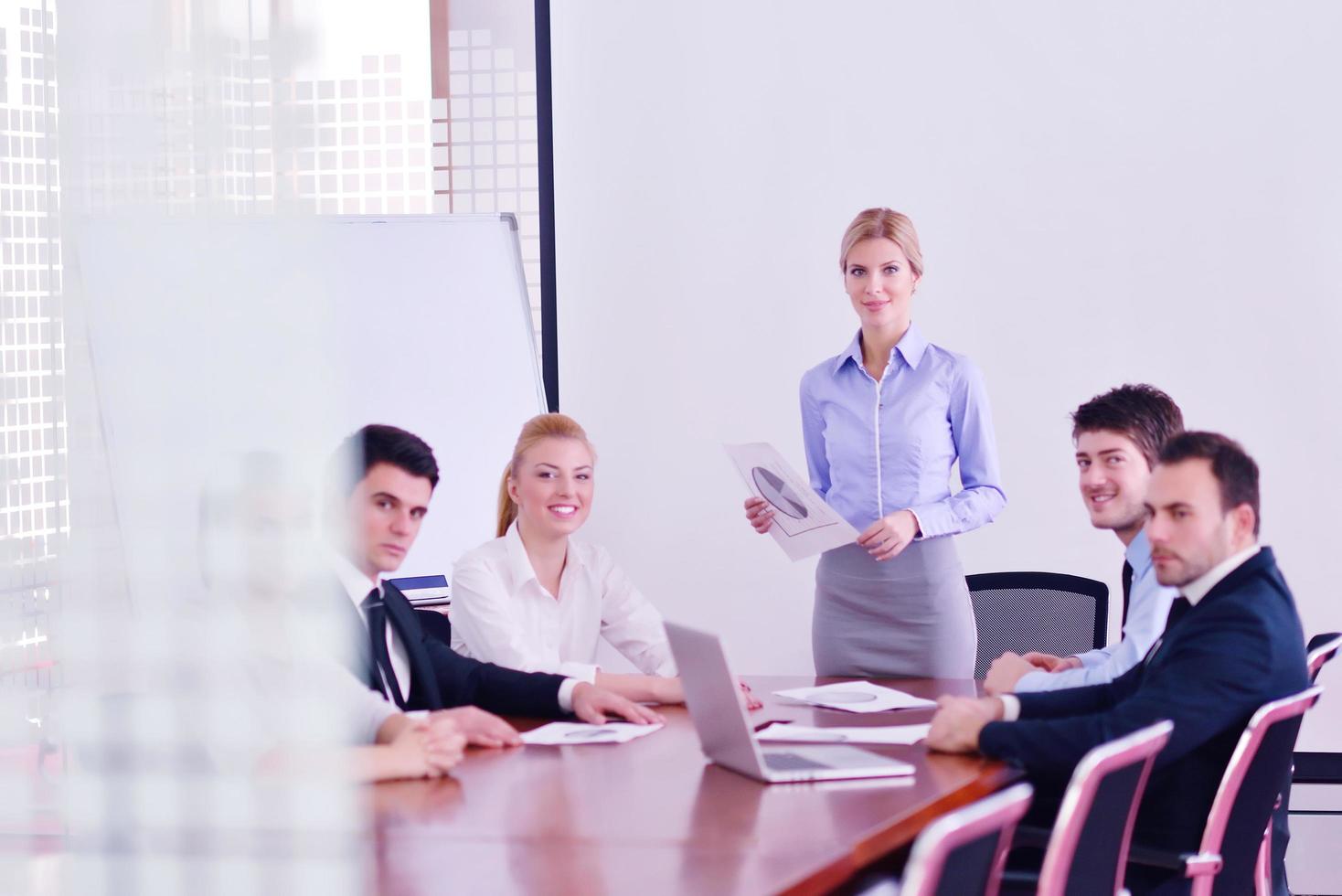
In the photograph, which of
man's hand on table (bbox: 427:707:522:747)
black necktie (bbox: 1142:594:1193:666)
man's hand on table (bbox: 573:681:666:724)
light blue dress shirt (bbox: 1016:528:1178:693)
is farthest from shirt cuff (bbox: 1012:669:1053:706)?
man's hand on table (bbox: 427:707:522:747)

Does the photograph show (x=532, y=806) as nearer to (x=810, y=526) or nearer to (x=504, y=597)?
(x=504, y=597)

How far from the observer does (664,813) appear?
167 cm

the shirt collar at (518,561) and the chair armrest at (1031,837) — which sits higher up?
the shirt collar at (518,561)

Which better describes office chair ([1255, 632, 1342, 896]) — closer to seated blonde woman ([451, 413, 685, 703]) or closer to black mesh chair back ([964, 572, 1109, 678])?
black mesh chair back ([964, 572, 1109, 678])

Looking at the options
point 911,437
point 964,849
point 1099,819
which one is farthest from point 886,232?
point 964,849

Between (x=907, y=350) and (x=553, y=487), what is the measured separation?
100cm

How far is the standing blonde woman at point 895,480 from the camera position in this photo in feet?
10.2

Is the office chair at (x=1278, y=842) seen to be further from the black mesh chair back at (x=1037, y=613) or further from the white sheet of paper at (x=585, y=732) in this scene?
the white sheet of paper at (x=585, y=732)

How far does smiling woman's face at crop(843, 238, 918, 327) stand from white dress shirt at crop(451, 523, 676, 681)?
0.89m

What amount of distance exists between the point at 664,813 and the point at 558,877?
12.0 inches

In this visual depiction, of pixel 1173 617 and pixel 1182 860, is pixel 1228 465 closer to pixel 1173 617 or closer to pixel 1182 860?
pixel 1173 617

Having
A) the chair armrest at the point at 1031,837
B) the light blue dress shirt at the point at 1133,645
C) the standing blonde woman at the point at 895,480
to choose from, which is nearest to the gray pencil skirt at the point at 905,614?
the standing blonde woman at the point at 895,480

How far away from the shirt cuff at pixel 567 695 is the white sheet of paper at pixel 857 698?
0.44 metres

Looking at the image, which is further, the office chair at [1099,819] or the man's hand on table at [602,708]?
the man's hand on table at [602,708]
